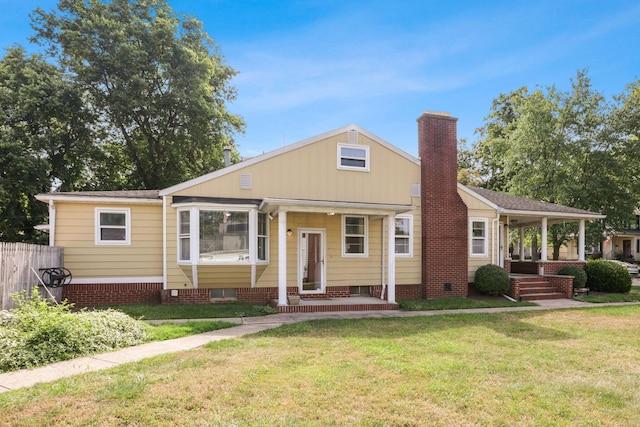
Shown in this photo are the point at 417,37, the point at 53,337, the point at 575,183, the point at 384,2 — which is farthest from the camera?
the point at 575,183

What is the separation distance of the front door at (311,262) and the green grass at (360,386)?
191 inches

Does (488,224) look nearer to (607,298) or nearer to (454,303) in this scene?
(454,303)

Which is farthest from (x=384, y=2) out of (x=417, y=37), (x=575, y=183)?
(x=575, y=183)

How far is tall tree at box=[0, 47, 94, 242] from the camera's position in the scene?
16891 millimetres

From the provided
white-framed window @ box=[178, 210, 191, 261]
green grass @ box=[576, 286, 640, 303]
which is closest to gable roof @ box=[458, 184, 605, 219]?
green grass @ box=[576, 286, 640, 303]

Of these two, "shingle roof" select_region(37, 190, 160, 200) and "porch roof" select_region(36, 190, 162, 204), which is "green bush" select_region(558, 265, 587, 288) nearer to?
"porch roof" select_region(36, 190, 162, 204)

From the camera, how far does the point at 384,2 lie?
12.1 m

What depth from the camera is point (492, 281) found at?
13.1 metres

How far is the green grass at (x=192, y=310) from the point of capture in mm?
9513

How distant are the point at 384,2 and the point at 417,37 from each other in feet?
5.76

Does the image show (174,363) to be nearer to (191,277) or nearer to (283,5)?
(191,277)

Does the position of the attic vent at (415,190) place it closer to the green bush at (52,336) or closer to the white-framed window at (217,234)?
the white-framed window at (217,234)

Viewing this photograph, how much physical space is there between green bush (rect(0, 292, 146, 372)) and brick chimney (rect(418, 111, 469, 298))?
30.4 ft

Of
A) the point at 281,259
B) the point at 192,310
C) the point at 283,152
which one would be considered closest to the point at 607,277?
the point at 281,259
